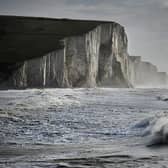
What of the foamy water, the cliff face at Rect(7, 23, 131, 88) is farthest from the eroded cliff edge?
→ the foamy water

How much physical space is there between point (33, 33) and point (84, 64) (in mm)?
21154

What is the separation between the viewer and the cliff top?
76625mm

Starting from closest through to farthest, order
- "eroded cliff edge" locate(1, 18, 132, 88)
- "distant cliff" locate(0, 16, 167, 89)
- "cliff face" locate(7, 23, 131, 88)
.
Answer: "eroded cliff edge" locate(1, 18, 132, 88)
"cliff face" locate(7, 23, 131, 88)
"distant cliff" locate(0, 16, 167, 89)

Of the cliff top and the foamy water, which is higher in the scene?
the cliff top

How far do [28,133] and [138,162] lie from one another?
14.8 feet

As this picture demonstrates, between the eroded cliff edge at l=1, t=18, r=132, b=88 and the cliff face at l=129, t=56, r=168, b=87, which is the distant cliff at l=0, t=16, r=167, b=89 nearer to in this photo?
the eroded cliff edge at l=1, t=18, r=132, b=88

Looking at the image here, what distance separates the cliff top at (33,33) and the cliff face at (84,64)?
2.58 metres

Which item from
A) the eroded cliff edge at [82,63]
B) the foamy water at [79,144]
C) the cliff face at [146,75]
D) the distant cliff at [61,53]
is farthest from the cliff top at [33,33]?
the foamy water at [79,144]

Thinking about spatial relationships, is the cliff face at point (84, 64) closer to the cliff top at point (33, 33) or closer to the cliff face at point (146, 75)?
the cliff top at point (33, 33)

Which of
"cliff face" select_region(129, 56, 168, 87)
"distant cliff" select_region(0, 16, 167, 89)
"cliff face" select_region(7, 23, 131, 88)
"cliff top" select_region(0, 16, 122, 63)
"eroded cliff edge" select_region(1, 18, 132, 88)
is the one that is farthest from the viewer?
"cliff face" select_region(129, 56, 168, 87)

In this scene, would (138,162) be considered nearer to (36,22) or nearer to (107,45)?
(107,45)

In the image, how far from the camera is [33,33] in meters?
95.2

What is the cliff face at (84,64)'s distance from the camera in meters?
66.6

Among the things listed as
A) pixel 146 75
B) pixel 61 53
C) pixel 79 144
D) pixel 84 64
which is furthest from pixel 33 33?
pixel 79 144
